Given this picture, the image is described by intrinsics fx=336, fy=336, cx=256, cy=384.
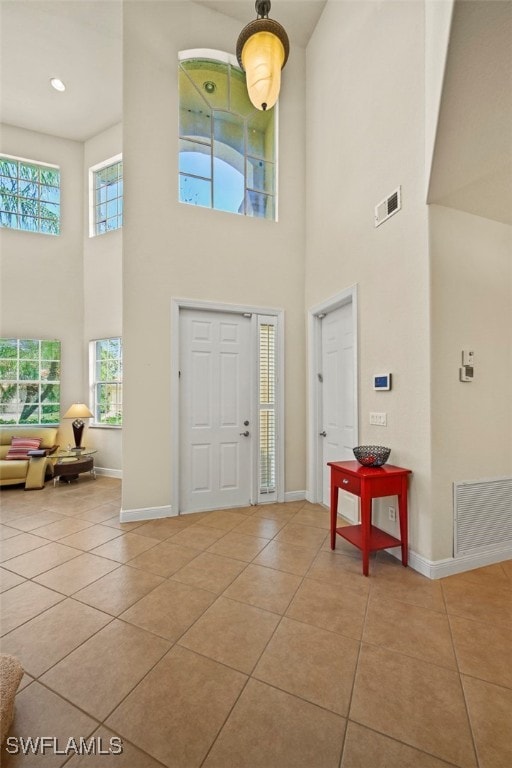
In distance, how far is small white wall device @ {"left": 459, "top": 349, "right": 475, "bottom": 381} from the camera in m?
2.44

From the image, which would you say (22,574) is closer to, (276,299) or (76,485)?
(76,485)

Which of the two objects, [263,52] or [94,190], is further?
[94,190]

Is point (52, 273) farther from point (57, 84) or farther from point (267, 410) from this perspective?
point (267, 410)

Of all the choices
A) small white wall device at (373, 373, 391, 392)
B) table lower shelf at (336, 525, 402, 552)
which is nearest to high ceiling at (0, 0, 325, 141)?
small white wall device at (373, 373, 391, 392)

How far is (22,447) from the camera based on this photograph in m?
5.15

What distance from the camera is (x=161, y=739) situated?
4.16 ft

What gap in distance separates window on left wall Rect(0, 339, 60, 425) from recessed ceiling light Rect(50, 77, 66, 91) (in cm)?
384

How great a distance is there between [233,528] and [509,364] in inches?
109

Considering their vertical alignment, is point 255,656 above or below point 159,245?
below

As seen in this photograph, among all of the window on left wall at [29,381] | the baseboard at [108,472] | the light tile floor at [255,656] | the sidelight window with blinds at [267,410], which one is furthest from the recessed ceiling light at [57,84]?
the light tile floor at [255,656]

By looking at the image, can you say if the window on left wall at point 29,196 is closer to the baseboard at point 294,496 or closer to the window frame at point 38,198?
the window frame at point 38,198

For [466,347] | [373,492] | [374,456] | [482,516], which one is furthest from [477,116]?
[482,516]

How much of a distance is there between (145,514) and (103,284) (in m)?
4.11

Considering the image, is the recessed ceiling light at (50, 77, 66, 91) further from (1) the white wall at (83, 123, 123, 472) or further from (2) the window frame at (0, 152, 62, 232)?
(2) the window frame at (0, 152, 62, 232)
